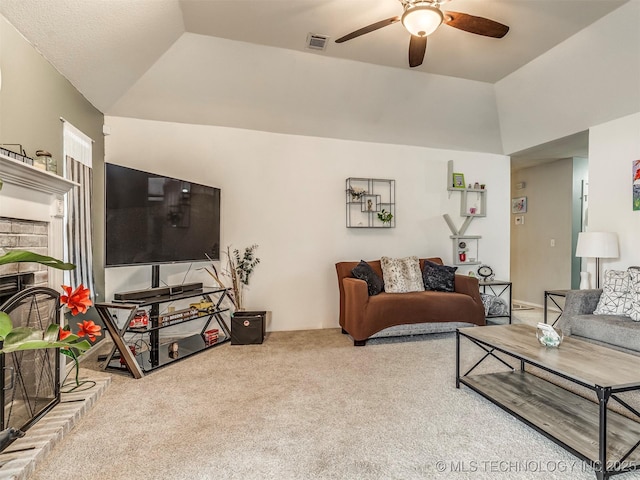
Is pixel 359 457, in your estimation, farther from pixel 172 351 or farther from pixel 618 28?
pixel 618 28

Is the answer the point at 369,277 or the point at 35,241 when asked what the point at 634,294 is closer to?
the point at 369,277

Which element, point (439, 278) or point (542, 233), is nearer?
point (439, 278)

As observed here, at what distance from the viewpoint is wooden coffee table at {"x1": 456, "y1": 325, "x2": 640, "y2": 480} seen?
1.52 m

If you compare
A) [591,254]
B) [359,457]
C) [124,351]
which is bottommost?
[359,457]

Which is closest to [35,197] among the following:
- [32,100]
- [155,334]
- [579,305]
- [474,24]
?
[32,100]

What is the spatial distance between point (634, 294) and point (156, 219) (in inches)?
166

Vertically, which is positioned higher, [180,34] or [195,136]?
[180,34]

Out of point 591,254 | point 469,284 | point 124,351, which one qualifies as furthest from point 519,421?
point 124,351

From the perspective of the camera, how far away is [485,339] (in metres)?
2.25

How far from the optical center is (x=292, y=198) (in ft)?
13.9

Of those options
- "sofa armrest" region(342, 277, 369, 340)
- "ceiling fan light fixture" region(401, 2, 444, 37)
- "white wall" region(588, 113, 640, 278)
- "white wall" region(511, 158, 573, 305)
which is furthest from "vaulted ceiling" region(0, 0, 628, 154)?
"white wall" region(511, 158, 573, 305)

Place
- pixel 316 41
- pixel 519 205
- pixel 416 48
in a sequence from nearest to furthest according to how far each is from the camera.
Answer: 1. pixel 416 48
2. pixel 316 41
3. pixel 519 205

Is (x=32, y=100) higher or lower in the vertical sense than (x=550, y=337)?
higher

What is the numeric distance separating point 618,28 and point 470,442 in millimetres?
3515
